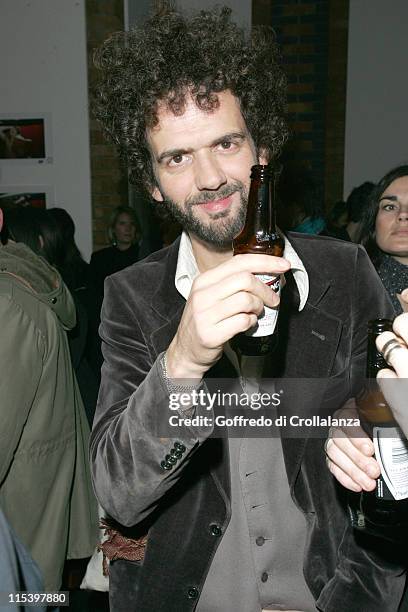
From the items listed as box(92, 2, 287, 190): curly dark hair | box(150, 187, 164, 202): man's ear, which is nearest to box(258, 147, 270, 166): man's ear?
box(92, 2, 287, 190): curly dark hair

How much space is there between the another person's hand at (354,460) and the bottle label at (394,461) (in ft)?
0.07

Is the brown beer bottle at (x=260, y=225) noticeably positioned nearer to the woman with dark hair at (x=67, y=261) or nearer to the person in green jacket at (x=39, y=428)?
the person in green jacket at (x=39, y=428)

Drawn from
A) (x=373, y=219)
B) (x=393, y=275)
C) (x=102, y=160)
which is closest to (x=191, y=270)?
(x=393, y=275)

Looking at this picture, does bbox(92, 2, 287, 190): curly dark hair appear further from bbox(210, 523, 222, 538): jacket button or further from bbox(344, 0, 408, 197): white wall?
bbox(344, 0, 408, 197): white wall

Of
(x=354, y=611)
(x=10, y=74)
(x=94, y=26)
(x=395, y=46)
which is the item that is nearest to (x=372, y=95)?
(x=395, y=46)

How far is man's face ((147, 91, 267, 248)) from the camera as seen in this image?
1.49 m

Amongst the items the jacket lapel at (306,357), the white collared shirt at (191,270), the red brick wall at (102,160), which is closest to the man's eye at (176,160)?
the white collared shirt at (191,270)

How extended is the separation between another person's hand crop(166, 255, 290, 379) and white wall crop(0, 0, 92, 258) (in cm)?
491

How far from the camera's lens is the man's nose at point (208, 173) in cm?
146

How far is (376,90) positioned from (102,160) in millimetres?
3318

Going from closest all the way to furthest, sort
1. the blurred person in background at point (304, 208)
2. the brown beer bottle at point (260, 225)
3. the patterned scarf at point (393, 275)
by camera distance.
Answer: the brown beer bottle at point (260, 225) < the patterned scarf at point (393, 275) < the blurred person in background at point (304, 208)

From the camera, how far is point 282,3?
6961mm

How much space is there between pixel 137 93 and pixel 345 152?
17.9 feet

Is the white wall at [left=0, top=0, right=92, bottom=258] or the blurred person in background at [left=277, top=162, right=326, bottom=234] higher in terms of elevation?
the white wall at [left=0, top=0, right=92, bottom=258]
